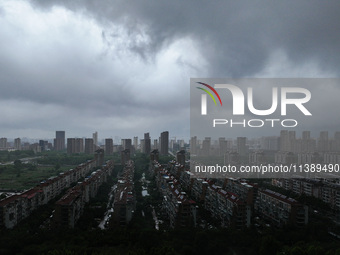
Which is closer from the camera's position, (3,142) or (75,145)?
(75,145)

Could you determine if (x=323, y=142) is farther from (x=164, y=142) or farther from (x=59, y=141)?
(x=59, y=141)

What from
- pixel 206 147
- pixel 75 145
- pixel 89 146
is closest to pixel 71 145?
pixel 75 145

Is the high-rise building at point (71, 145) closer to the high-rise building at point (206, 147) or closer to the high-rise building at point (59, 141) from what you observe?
the high-rise building at point (59, 141)

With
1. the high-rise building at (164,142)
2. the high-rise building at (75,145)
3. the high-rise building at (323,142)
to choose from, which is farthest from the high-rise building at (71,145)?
A: the high-rise building at (323,142)

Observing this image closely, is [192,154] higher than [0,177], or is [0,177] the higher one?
[192,154]

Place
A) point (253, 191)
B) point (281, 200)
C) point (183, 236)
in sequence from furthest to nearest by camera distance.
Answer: point (253, 191)
point (281, 200)
point (183, 236)

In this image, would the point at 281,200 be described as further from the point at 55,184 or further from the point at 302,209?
the point at 55,184

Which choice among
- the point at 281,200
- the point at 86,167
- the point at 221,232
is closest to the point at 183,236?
the point at 221,232

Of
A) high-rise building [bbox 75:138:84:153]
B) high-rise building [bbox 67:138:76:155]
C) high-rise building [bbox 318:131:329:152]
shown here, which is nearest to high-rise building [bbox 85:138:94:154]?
high-rise building [bbox 75:138:84:153]
